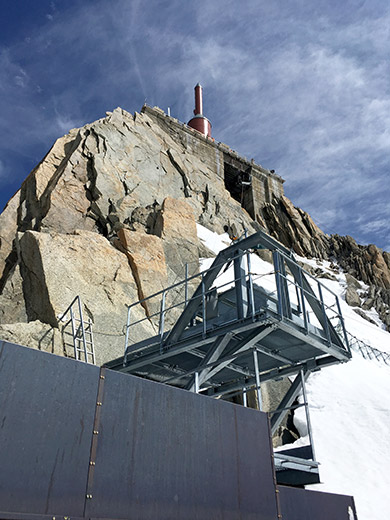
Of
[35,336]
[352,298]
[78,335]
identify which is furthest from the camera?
[352,298]

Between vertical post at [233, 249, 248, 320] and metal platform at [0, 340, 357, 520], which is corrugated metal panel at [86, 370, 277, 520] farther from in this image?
vertical post at [233, 249, 248, 320]

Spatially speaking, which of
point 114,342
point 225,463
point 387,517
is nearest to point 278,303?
point 225,463

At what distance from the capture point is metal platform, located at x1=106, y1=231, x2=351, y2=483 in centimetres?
859

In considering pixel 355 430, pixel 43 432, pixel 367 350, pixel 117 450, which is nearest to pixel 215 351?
pixel 117 450

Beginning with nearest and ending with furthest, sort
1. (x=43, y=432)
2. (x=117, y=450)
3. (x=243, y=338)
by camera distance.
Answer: (x=43, y=432) < (x=117, y=450) < (x=243, y=338)

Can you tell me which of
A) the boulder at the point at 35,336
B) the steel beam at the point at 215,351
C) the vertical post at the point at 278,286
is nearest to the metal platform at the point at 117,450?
the steel beam at the point at 215,351

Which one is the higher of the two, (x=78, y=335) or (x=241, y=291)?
(x=78, y=335)

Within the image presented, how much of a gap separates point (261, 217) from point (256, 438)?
1633 inches

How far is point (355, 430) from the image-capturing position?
15.3 m

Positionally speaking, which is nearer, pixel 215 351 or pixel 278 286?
pixel 215 351

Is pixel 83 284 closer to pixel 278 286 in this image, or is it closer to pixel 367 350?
pixel 278 286

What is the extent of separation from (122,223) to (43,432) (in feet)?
67.8

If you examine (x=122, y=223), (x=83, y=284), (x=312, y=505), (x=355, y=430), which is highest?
(x=122, y=223)

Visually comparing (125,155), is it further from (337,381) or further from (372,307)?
(372,307)
